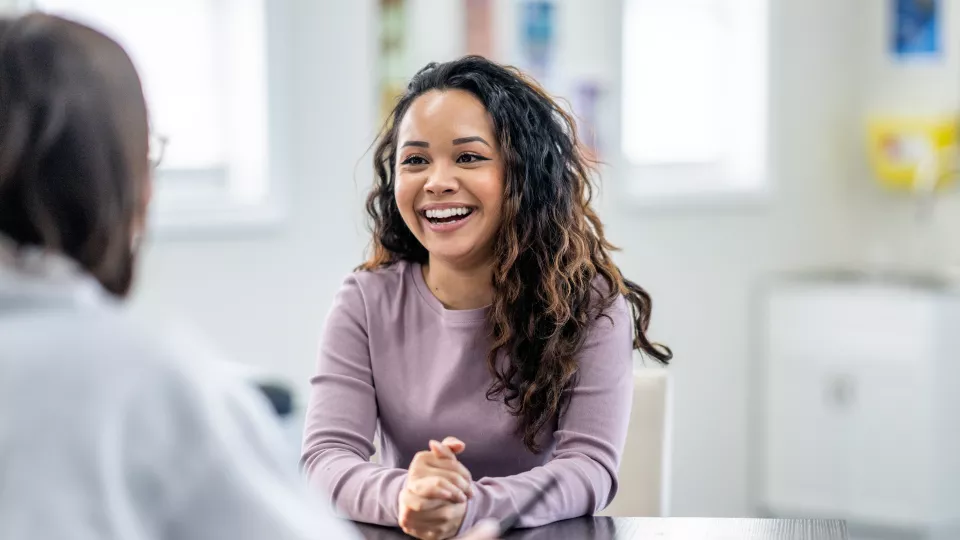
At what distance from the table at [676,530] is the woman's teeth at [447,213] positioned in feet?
1.37

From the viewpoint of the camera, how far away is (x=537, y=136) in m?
1.64

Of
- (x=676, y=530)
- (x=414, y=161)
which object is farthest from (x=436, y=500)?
(x=414, y=161)

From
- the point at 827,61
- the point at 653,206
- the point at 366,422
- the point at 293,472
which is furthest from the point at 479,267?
the point at 827,61

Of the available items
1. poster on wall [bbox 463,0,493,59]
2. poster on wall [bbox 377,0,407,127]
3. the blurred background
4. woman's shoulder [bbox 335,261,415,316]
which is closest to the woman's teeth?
woman's shoulder [bbox 335,261,415,316]

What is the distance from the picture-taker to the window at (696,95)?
13.2 feet

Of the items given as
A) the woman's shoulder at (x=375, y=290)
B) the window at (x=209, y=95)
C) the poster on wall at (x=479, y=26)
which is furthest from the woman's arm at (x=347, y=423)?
the poster on wall at (x=479, y=26)

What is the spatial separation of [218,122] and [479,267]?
1.67 m

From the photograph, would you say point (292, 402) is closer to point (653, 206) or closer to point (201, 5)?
point (201, 5)

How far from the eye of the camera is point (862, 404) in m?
3.78

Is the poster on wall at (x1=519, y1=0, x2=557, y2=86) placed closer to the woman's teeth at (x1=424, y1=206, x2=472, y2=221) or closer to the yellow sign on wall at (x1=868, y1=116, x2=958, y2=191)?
the yellow sign on wall at (x1=868, y1=116, x2=958, y2=191)

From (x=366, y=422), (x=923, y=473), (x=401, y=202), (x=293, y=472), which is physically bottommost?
(x=923, y=473)

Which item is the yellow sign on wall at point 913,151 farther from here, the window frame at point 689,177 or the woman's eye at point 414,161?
the woman's eye at point 414,161

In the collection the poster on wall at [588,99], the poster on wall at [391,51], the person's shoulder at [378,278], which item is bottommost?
the person's shoulder at [378,278]

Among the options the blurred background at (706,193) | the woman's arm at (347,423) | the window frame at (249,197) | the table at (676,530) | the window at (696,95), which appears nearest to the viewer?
the table at (676,530)
